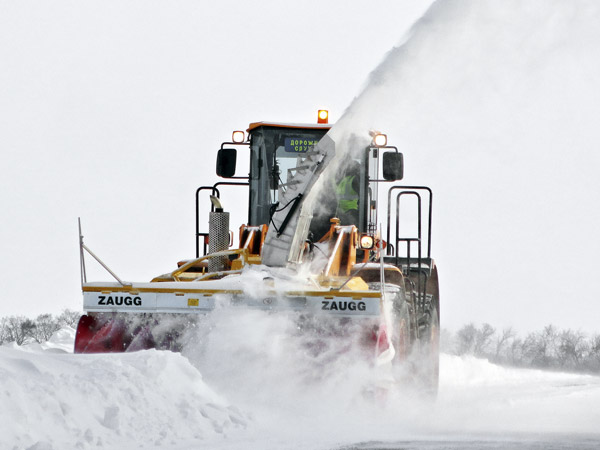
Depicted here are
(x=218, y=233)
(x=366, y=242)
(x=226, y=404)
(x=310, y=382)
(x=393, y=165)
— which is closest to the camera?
(x=226, y=404)

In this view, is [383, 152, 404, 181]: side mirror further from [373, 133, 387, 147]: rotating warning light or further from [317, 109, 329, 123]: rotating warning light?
[317, 109, 329, 123]: rotating warning light

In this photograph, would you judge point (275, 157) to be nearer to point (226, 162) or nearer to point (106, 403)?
point (226, 162)

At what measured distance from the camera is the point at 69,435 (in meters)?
5.89

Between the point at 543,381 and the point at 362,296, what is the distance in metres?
7.51

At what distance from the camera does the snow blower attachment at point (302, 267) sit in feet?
26.3

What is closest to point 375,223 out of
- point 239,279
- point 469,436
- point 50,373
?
point 239,279

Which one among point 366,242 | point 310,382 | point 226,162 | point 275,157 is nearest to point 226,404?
point 310,382

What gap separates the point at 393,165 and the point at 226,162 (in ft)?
6.39

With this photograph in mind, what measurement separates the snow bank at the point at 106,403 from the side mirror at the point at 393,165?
10.1 ft

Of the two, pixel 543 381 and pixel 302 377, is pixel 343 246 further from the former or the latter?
pixel 543 381

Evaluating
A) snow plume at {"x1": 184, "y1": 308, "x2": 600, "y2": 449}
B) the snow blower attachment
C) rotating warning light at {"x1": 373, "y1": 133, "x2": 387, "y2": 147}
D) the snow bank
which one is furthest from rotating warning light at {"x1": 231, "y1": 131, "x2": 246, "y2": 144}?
the snow bank

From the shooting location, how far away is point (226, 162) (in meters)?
10.3

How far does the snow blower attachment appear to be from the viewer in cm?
802

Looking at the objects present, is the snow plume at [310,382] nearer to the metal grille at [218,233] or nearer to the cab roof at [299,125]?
the metal grille at [218,233]
